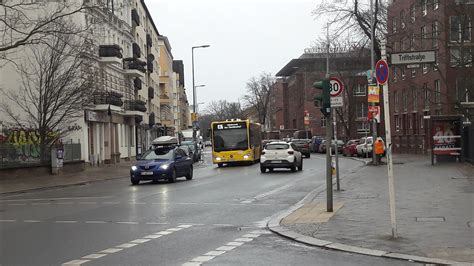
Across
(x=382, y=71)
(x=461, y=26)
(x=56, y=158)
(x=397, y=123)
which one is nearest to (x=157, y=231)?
(x=382, y=71)

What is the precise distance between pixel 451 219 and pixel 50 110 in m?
27.3

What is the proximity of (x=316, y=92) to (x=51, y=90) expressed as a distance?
Answer: 5523cm

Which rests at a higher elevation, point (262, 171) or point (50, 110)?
point (50, 110)

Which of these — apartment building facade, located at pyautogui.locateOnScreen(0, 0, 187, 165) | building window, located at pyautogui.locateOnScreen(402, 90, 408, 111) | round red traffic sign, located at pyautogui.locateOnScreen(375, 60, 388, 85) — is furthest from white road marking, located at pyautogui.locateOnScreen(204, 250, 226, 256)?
building window, located at pyautogui.locateOnScreen(402, 90, 408, 111)

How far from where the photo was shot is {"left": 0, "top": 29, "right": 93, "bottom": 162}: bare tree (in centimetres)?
3244

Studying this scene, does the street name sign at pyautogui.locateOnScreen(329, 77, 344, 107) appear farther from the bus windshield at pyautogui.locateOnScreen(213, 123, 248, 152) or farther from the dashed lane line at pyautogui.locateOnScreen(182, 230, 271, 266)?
the bus windshield at pyautogui.locateOnScreen(213, 123, 248, 152)

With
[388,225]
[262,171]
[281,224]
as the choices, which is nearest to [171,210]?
[281,224]

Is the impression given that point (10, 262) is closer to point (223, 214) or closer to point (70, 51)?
point (223, 214)

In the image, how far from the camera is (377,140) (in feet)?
104

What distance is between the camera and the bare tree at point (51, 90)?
106 ft

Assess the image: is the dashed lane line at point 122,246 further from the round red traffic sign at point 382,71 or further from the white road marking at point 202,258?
the round red traffic sign at point 382,71

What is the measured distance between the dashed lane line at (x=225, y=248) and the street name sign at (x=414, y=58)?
387 centimetres

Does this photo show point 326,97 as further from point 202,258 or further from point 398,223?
point 202,258

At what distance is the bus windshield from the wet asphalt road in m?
18.7
